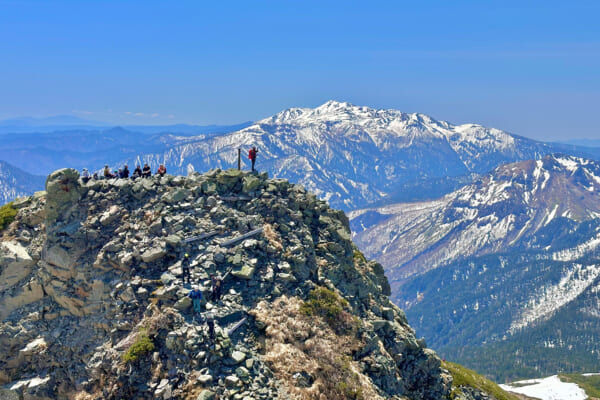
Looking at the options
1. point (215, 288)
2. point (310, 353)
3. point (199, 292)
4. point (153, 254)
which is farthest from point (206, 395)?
point (153, 254)

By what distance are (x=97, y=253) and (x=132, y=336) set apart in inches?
403

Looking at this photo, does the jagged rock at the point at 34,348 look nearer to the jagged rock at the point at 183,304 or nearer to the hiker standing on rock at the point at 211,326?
the jagged rock at the point at 183,304

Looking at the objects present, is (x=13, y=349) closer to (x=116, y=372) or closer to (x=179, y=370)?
(x=116, y=372)

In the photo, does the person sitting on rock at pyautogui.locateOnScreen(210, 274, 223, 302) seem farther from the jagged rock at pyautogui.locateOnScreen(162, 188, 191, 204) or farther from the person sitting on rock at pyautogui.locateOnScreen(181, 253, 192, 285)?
the jagged rock at pyautogui.locateOnScreen(162, 188, 191, 204)

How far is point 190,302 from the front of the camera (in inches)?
1163

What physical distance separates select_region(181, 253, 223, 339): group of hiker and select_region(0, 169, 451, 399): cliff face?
481mm

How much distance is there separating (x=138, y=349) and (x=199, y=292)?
549 centimetres

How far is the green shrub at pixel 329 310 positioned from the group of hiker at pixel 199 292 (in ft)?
22.5

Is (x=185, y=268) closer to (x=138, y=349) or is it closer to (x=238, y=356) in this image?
(x=138, y=349)

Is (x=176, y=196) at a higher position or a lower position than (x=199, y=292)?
higher

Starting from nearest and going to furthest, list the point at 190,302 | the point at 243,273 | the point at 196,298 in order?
1. the point at 196,298
2. the point at 190,302
3. the point at 243,273

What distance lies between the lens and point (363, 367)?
32.7 m

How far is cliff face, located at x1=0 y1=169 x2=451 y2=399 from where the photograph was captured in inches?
1094

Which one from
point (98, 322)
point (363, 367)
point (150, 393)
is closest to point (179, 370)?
point (150, 393)
